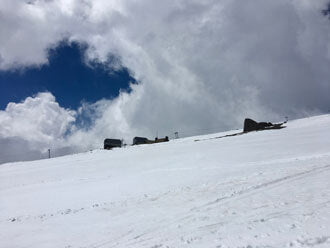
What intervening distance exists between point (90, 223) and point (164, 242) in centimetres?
425

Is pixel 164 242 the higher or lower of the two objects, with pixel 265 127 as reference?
lower

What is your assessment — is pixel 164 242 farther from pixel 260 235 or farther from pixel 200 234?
pixel 260 235

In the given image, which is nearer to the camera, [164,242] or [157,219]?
[164,242]

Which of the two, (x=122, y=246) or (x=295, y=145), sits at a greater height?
(x=295, y=145)

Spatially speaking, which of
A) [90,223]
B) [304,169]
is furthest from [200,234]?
[304,169]

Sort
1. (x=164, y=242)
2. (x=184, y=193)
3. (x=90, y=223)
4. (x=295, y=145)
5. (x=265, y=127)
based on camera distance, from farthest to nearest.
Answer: (x=265, y=127)
(x=295, y=145)
(x=184, y=193)
(x=90, y=223)
(x=164, y=242)

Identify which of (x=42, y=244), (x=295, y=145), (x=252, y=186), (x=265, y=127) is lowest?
(x=42, y=244)

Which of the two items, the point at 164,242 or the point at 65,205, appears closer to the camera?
the point at 164,242

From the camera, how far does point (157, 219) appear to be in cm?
982

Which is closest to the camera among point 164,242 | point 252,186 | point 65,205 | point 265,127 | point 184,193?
point 164,242

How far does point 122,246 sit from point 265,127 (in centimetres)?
3653

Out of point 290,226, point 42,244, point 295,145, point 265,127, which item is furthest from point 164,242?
point 265,127

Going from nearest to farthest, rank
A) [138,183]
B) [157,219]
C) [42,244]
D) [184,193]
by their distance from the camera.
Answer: [42,244] → [157,219] → [184,193] → [138,183]

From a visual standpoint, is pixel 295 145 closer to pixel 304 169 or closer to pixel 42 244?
pixel 304 169
